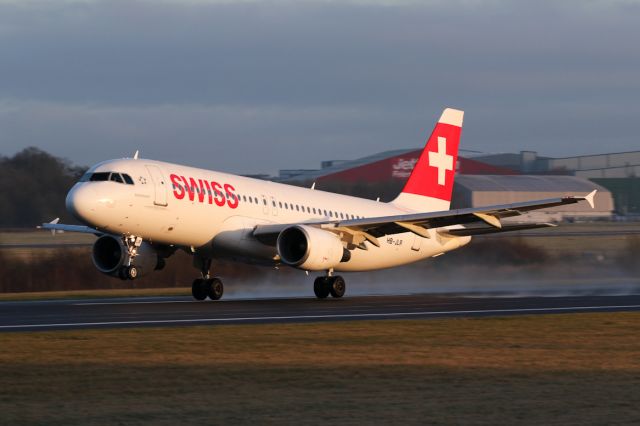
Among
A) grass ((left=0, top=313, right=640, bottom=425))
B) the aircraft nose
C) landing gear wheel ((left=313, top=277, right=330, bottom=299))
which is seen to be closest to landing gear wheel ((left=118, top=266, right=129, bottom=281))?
the aircraft nose

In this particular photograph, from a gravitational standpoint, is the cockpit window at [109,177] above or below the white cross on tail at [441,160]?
below

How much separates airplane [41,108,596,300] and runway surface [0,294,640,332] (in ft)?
5.40

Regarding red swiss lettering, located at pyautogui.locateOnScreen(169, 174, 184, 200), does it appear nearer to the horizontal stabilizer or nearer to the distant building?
the horizontal stabilizer

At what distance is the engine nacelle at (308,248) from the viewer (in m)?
33.7

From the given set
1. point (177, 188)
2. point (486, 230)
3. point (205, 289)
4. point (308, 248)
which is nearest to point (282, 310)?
point (308, 248)

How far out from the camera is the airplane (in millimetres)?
32438

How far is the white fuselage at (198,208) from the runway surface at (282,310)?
194cm

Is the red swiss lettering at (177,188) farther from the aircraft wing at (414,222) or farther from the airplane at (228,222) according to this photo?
the aircraft wing at (414,222)

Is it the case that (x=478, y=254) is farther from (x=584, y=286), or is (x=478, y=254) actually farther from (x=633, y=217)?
(x=633, y=217)

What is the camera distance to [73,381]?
15555 mm

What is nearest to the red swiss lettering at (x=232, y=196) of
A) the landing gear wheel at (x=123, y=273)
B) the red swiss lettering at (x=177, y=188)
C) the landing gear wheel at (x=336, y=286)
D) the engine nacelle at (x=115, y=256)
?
the red swiss lettering at (x=177, y=188)

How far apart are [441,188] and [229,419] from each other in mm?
33513

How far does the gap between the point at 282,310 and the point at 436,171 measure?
54.7 ft

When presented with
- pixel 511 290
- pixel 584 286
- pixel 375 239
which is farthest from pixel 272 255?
pixel 584 286
